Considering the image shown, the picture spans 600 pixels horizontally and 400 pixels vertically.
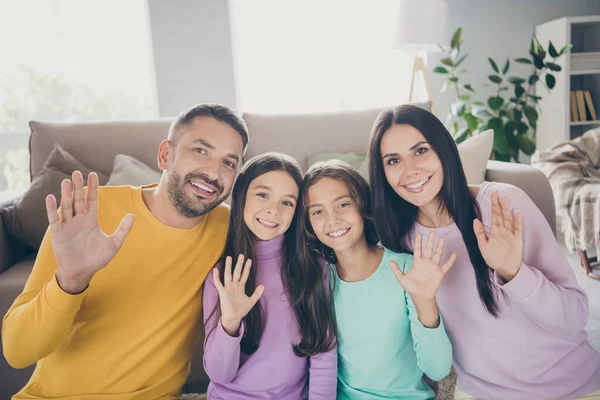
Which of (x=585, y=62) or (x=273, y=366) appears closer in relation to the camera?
(x=273, y=366)

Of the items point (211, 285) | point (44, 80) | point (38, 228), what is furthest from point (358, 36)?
point (211, 285)

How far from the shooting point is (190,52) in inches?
159

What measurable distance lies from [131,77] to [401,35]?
7.74 ft

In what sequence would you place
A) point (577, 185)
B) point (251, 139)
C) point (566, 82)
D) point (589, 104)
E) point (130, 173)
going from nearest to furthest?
1. point (130, 173)
2. point (251, 139)
3. point (577, 185)
4. point (566, 82)
5. point (589, 104)

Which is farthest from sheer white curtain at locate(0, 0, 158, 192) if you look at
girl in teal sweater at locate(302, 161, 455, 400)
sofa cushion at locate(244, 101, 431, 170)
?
girl in teal sweater at locate(302, 161, 455, 400)

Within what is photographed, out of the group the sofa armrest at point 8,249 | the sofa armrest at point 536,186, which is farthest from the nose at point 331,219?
the sofa armrest at point 8,249

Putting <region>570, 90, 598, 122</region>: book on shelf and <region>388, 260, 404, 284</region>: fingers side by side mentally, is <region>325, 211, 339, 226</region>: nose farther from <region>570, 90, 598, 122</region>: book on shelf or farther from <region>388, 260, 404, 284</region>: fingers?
<region>570, 90, 598, 122</region>: book on shelf

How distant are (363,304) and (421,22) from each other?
7.49 ft

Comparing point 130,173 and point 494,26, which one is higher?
point 494,26

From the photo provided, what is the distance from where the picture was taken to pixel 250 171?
1.26 m

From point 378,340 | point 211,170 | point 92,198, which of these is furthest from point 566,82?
point 92,198

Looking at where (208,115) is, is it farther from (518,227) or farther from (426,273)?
(518,227)

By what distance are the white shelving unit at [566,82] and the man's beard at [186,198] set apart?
3621 millimetres

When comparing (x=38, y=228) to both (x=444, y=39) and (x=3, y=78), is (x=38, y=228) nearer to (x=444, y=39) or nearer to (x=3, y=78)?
(x=444, y=39)
